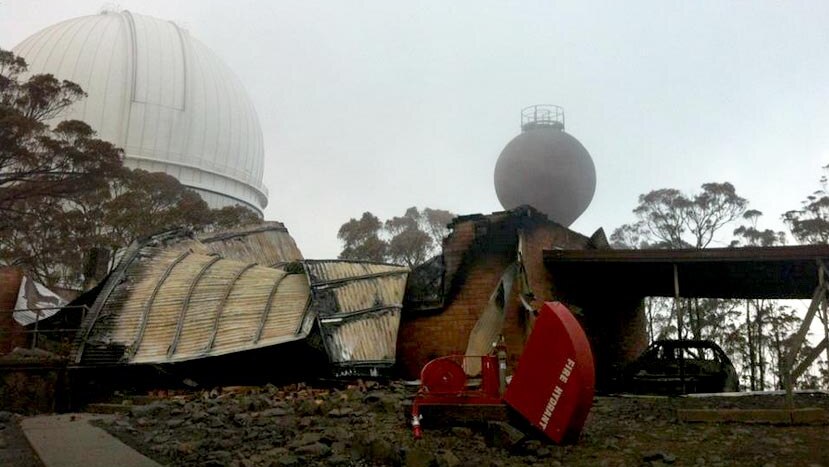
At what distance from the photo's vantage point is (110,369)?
36.1 ft

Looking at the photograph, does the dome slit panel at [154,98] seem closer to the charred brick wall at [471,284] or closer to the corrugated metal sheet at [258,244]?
the corrugated metal sheet at [258,244]

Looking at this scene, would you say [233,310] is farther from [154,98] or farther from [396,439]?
[154,98]

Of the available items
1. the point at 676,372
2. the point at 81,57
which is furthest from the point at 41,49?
the point at 676,372

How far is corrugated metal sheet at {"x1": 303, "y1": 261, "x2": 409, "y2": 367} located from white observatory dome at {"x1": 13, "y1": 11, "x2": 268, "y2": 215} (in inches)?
947

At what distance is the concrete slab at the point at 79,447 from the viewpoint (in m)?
4.50

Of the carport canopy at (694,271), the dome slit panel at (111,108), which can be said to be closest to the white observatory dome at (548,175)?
the carport canopy at (694,271)

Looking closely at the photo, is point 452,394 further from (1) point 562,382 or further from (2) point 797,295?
Answer: (2) point 797,295

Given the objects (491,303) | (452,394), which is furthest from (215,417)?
(491,303)

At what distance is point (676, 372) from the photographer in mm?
11297

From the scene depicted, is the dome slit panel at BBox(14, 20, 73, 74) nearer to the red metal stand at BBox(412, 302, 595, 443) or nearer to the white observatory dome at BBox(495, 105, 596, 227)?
the white observatory dome at BBox(495, 105, 596, 227)

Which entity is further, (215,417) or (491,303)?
(491,303)

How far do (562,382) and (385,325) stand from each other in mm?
6791

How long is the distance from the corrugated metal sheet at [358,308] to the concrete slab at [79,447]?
4460 millimetres

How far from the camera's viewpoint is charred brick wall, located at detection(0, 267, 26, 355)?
1293cm
